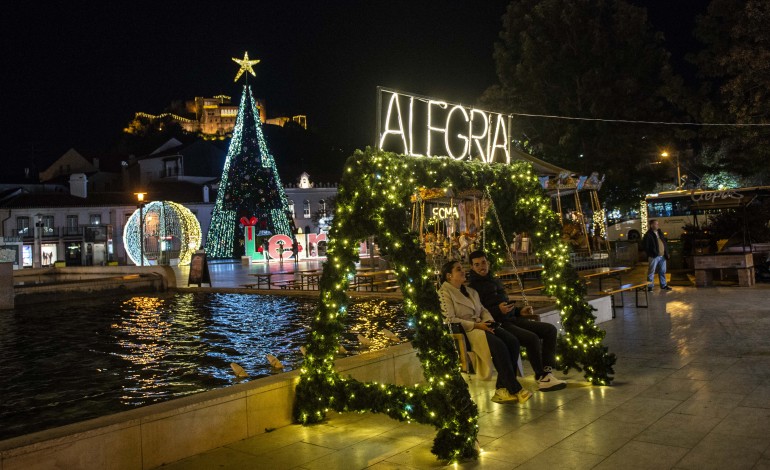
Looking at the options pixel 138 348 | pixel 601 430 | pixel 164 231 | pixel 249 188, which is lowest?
pixel 601 430

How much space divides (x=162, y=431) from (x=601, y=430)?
11.4ft

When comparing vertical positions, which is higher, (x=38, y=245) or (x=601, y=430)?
(x=38, y=245)

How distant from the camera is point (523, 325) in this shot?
22.1 ft

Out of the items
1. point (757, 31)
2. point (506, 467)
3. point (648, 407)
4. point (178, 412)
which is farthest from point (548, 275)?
point (757, 31)

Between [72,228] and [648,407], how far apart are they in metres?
55.5

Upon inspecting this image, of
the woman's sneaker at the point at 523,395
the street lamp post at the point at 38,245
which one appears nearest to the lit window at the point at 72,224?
the street lamp post at the point at 38,245

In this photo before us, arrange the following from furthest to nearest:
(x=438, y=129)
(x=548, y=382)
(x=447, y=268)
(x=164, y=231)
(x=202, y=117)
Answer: (x=202, y=117), (x=164, y=231), (x=447, y=268), (x=548, y=382), (x=438, y=129)

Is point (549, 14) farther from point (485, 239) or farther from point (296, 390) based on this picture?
point (296, 390)

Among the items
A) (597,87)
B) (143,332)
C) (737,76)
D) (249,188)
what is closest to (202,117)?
(249,188)

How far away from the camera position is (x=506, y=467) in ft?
14.0

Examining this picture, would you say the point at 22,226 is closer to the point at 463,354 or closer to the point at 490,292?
the point at 490,292

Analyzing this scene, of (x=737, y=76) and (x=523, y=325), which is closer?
(x=523, y=325)

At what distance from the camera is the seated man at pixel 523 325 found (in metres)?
6.38

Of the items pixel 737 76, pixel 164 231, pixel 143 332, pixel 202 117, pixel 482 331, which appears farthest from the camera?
pixel 202 117
